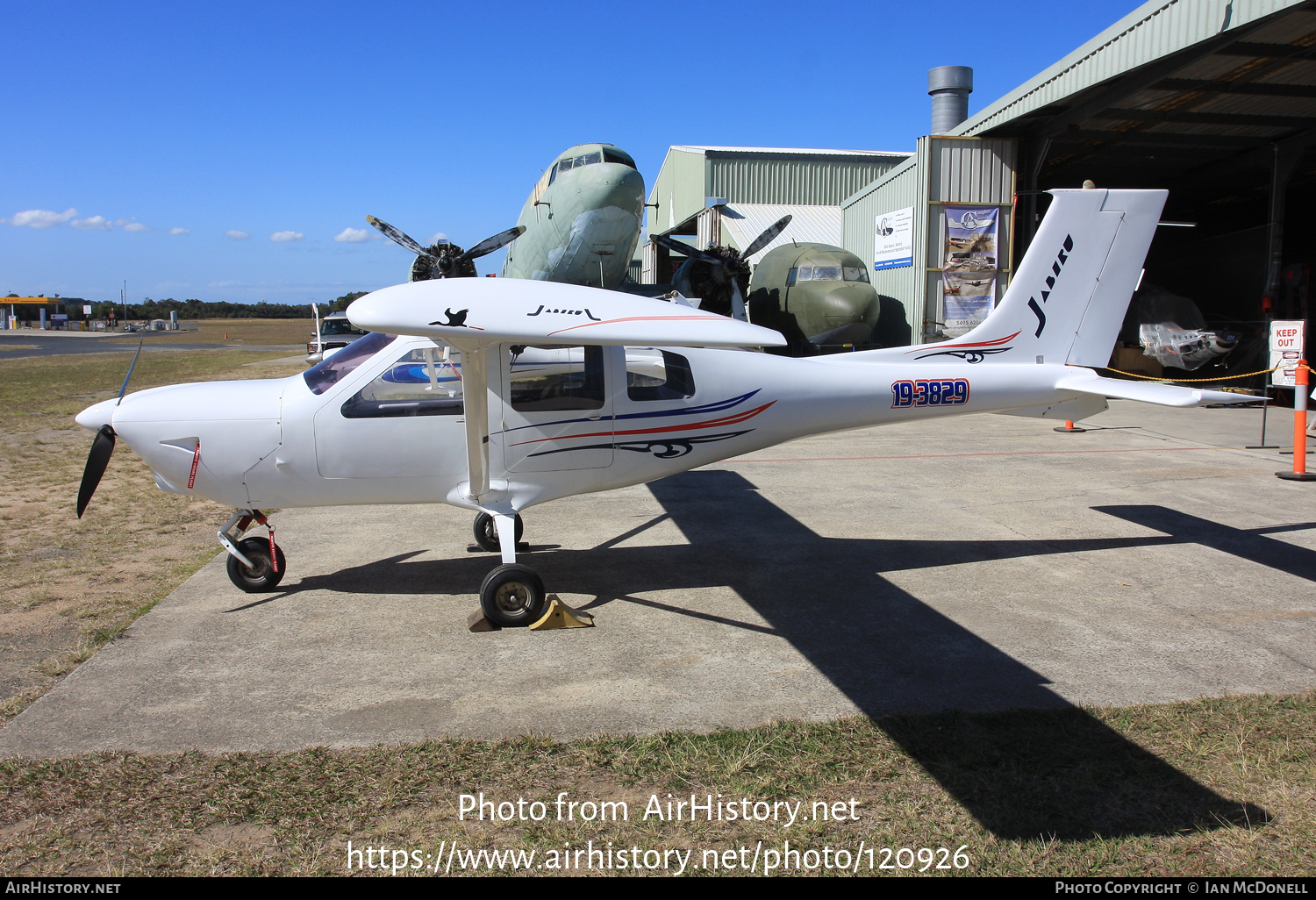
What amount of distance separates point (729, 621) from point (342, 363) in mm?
3250

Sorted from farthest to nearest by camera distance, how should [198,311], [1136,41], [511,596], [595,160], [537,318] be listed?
[198,311] < [595,160] < [1136,41] < [511,596] < [537,318]

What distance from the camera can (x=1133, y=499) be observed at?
861 centimetres

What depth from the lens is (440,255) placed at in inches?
863

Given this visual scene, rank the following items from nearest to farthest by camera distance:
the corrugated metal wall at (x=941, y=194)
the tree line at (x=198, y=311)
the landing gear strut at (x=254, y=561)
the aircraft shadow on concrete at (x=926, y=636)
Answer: the aircraft shadow on concrete at (x=926, y=636) < the landing gear strut at (x=254, y=561) < the corrugated metal wall at (x=941, y=194) < the tree line at (x=198, y=311)

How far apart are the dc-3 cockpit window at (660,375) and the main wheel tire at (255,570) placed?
2931 millimetres

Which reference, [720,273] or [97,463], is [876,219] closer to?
[720,273]

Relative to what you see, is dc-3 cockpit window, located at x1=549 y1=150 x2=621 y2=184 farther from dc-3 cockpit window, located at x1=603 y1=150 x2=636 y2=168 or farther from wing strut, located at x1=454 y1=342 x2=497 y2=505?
wing strut, located at x1=454 y1=342 x2=497 y2=505

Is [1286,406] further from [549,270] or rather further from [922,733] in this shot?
[922,733]

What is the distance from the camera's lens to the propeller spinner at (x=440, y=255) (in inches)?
846

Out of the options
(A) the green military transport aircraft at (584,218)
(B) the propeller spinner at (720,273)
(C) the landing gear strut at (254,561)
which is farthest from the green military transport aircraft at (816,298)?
(C) the landing gear strut at (254,561)

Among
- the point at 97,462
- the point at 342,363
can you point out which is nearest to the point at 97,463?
the point at 97,462

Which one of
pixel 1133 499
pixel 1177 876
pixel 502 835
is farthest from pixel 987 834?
pixel 1133 499

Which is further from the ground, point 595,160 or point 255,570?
point 595,160

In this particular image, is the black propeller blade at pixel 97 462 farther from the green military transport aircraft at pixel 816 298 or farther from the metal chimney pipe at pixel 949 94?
the metal chimney pipe at pixel 949 94
